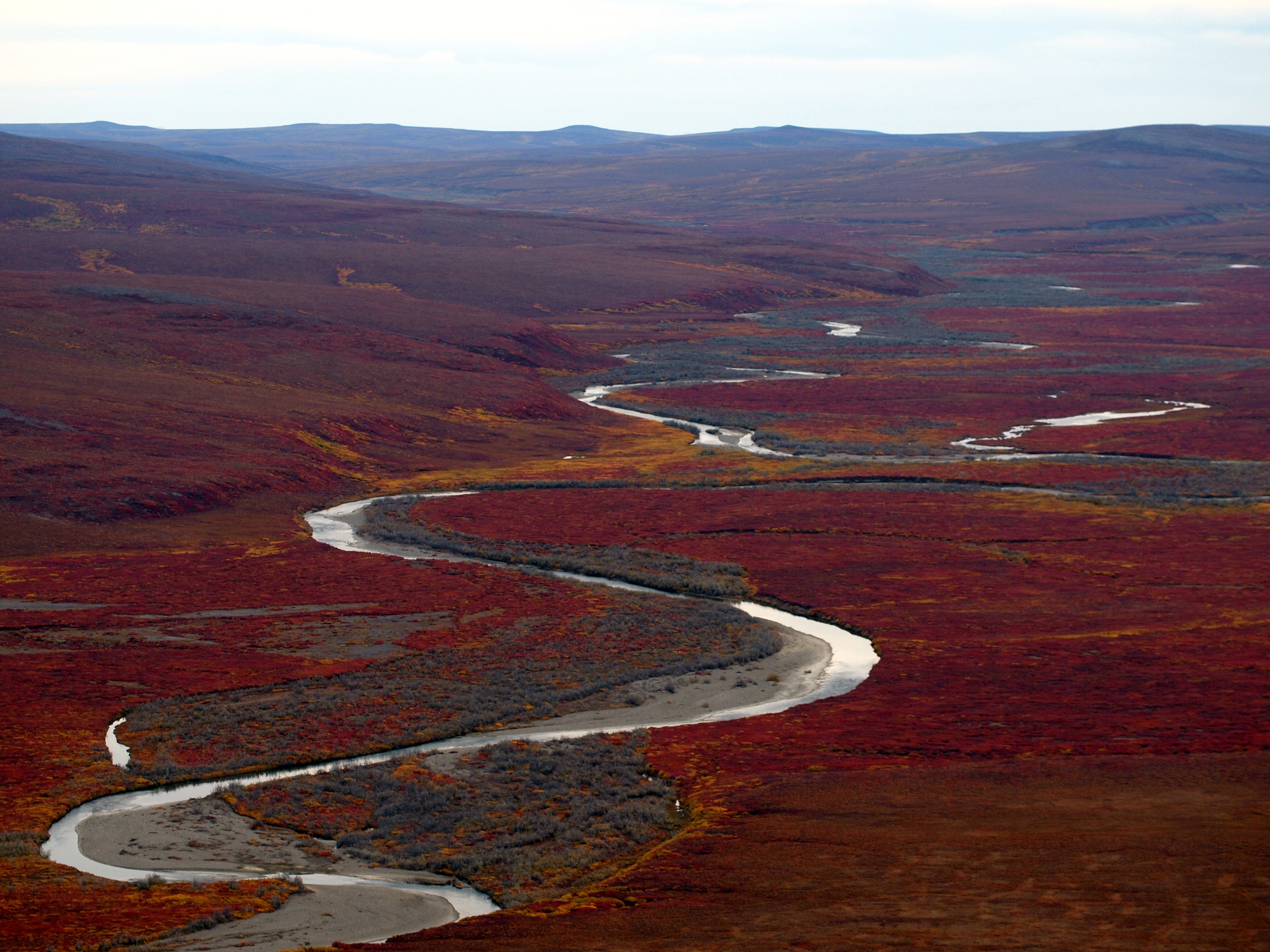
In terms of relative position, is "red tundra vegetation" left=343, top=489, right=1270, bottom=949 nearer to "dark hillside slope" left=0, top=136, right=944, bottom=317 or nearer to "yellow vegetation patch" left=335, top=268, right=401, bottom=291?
"yellow vegetation patch" left=335, top=268, right=401, bottom=291

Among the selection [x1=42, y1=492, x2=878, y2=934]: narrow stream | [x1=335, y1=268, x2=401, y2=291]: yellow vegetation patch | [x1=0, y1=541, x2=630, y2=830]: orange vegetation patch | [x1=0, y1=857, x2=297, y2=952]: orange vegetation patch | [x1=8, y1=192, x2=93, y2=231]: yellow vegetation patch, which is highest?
[x1=8, y1=192, x2=93, y2=231]: yellow vegetation patch

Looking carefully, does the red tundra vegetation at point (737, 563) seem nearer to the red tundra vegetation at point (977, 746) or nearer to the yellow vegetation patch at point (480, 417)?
the red tundra vegetation at point (977, 746)

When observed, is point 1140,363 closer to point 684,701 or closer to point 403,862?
point 684,701

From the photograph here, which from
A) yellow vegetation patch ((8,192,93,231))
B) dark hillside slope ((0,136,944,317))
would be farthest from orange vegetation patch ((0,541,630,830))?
yellow vegetation patch ((8,192,93,231))

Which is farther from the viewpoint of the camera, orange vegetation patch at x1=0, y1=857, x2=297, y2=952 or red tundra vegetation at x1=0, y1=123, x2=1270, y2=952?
red tundra vegetation at x1=0, y1=123, x2=1270, y2=952

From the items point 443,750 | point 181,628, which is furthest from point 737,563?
point 443,750

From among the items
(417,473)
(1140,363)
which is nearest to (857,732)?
(417,473)
